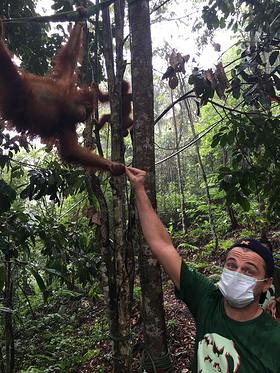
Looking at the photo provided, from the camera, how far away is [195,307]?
1.59 m

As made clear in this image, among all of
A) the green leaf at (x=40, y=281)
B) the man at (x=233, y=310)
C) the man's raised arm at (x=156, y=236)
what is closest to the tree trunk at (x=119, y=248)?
the green leaf at (x=40, y=281)

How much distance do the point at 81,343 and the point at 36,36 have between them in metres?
3.77

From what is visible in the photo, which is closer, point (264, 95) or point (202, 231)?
point (264, 95)

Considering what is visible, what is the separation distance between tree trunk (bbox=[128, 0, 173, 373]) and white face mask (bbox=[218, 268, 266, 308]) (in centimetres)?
63

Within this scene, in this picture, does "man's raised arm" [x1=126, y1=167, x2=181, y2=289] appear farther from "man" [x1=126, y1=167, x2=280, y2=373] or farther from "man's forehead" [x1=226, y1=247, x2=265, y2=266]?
"man's forehead" [x1=226, y1=247, x2=265, y2=266]

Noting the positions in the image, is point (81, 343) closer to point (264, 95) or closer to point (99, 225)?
point (99, 225)

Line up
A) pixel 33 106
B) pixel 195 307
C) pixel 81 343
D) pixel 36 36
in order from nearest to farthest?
pixel 195 307 < pixel 33 106 < pixel 36 36 < pixel 81 343

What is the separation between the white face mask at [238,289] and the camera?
144 centimetres

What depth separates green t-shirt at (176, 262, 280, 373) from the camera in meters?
1.33

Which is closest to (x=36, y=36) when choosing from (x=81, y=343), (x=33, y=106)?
(x=33, y=106)

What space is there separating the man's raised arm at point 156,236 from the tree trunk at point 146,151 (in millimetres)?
267

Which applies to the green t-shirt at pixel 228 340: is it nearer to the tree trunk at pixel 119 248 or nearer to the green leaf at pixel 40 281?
the tree trunk at pixel 119 248

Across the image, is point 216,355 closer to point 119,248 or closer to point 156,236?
point 156,236

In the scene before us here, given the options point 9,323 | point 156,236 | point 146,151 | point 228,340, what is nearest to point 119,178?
point 146,151
